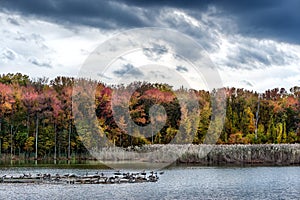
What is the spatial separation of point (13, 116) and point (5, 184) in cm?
2911

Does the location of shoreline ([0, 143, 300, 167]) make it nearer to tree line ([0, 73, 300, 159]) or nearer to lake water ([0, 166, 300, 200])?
lake water ([0, 166, 300, 200])

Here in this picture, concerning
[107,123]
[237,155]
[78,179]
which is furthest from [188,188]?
[107,123]

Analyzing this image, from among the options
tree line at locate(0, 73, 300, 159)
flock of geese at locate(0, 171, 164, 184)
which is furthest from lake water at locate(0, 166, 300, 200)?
tree line at locate(0, 73, 300, 159)

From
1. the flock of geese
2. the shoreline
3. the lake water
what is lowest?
the lake water

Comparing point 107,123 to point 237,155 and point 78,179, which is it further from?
point 78,179

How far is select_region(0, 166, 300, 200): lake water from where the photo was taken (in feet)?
81.4

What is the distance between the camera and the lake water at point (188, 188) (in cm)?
2481

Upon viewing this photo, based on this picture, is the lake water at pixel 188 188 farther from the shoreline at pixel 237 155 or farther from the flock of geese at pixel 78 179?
the shoreline at pixel 237 155

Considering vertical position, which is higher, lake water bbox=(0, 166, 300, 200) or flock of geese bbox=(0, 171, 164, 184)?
flock of geese bbox=(0, 171, 164, 184)

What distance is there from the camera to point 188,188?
90.3 feet

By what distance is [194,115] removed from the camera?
2258 inches

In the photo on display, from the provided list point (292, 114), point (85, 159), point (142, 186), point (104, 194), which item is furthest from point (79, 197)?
point (292, 114)

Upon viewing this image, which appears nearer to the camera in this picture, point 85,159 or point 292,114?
point 85,159

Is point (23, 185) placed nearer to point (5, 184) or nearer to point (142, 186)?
point (5, 184)
